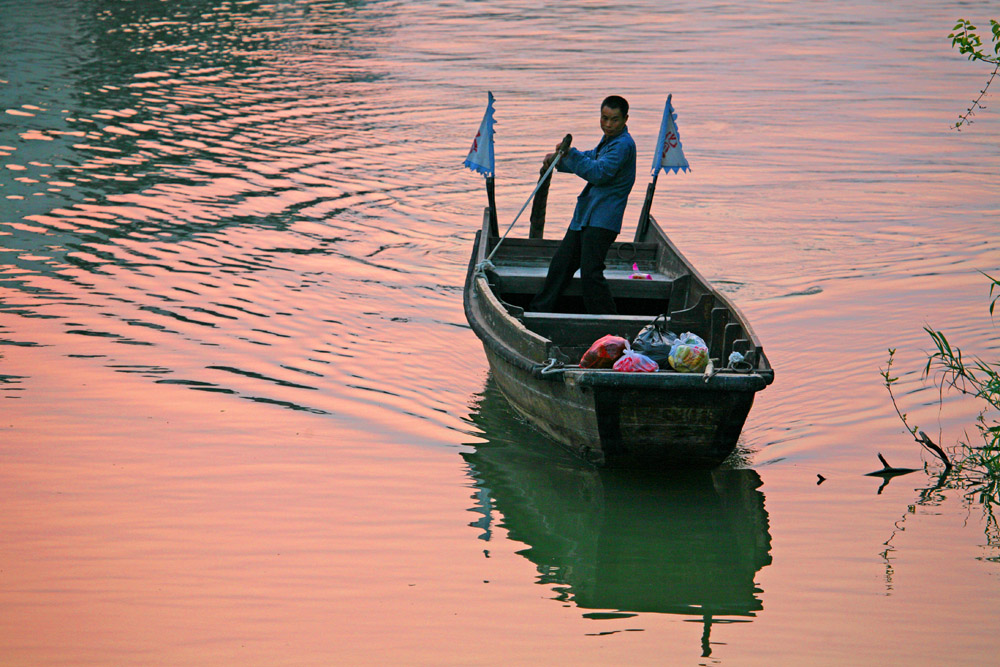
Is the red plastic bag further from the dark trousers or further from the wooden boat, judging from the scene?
the dark trousers

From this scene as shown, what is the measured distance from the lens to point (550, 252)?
966 cm

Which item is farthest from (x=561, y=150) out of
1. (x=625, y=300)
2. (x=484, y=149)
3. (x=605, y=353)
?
(x=605, y=353)

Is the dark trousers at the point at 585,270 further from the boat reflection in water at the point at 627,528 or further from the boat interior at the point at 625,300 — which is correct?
the boat reflection in water at the point at 627,528

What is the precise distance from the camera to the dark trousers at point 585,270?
809 centimetres

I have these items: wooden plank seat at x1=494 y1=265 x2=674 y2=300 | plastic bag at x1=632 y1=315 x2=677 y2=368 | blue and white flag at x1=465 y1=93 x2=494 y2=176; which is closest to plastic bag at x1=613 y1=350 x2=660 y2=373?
plastic bag at x1=632 y1=315 x2=677 y2=368

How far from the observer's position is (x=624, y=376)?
6.20 meters

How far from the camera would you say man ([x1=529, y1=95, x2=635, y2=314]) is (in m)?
7.84

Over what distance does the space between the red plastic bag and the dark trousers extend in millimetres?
1567

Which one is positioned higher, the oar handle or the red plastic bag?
the oar handle

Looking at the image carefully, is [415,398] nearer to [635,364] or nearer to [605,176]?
[605,176]

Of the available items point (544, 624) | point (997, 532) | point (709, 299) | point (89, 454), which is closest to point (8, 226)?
point (89, 454)

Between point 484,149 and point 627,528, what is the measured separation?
4320mm

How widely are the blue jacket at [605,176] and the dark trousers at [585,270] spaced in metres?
0.09

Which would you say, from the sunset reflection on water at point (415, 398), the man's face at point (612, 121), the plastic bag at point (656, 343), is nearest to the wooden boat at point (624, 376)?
the plastic bag at point (656, 343)
